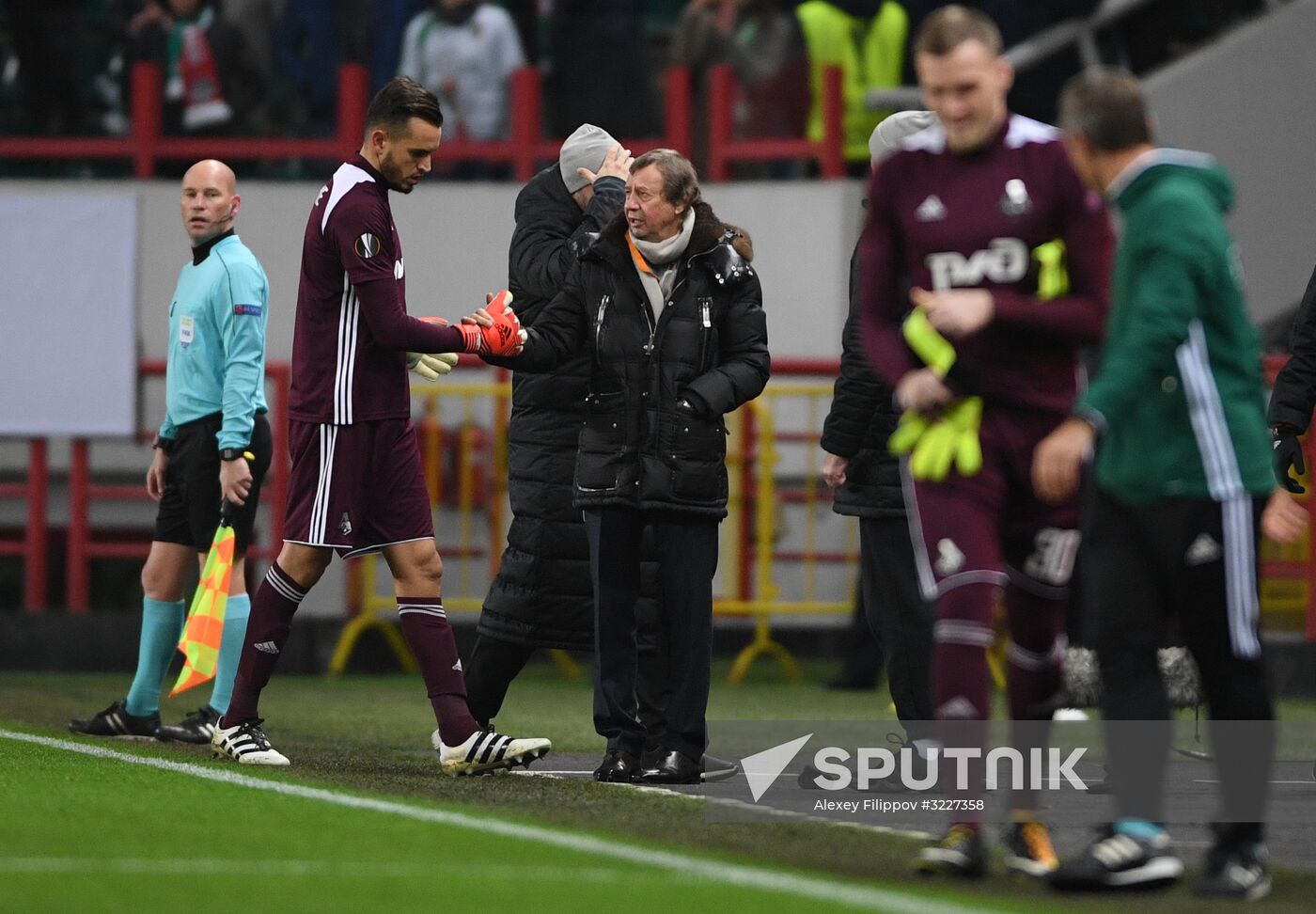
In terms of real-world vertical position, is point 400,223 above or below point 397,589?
above

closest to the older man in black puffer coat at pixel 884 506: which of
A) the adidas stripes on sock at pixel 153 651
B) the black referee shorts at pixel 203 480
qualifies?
the black referee shorts at pixel 203 480

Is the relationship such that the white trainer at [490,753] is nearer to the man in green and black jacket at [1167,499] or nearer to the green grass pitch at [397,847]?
the green grass pitch at [397,847]

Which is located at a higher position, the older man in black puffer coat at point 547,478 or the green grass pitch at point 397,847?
the older man in black puffer coat at point 547,478

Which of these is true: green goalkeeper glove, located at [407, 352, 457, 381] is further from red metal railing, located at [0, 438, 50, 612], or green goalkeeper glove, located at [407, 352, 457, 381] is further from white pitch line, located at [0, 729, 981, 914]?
red metal railing, located at [0, 438, 50, 612]

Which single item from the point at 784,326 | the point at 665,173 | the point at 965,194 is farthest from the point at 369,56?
the point at 965,194

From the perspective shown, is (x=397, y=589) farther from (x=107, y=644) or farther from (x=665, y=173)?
(x=107, y=644)

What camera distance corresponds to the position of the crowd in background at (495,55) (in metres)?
13.7

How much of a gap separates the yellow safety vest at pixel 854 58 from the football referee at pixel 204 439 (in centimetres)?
577

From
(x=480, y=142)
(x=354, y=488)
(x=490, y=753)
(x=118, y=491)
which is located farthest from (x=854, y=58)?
(x=490, y=753)

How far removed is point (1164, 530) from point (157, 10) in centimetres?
1087

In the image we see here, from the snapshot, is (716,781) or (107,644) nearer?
(716,781)

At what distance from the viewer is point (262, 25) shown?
14.4 m

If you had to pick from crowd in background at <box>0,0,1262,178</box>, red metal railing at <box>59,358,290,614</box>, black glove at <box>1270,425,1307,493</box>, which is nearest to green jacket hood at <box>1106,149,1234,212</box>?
black glove at <box>1270,425,1307,493</box>

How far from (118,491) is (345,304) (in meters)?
6.42
